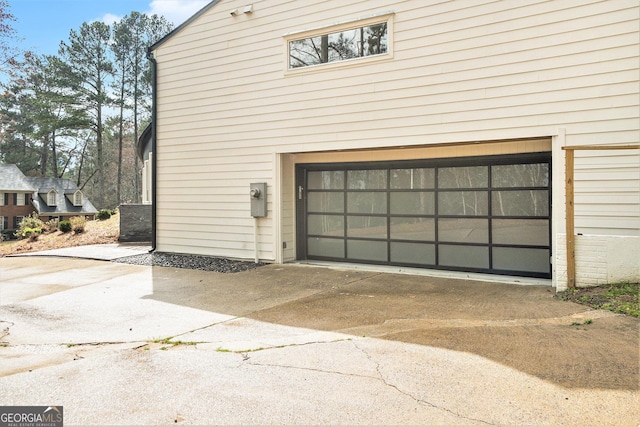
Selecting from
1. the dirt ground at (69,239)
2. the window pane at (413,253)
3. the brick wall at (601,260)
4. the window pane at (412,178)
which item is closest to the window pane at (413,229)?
the window pane at (413,253)

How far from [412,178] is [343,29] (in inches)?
115

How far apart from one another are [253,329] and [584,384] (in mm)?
2915

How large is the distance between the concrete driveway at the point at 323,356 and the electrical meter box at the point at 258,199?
2.46 meters

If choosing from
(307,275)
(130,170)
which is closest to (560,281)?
(307,275)

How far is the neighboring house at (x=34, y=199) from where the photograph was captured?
29953 mm

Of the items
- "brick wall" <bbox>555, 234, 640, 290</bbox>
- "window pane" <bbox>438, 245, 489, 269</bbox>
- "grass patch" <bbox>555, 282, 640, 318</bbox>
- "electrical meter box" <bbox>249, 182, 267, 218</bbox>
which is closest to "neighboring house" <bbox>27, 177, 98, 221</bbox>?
"electrical meter box" <bbox>249, 182, 267, 218</bbox>

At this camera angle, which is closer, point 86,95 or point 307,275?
point 307,275

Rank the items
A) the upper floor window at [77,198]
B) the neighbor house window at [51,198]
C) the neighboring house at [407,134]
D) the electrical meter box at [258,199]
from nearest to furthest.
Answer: the neighboring house at [407,134] → the electrical meter box at [258,199] → the neighbor house window at [51,198] → the upper floor window at [77,198]

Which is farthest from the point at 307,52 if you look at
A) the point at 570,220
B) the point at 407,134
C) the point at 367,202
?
the point at 570,220

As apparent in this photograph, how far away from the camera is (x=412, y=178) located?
8141 mm

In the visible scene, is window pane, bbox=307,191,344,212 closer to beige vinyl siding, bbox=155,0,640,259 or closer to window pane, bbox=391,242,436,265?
beige vinyl siding, bbox=155,0,640,259

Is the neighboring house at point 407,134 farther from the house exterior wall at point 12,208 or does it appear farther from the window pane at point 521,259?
the house exterior wall at point 12,208

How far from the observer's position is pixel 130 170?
36438 millimetres

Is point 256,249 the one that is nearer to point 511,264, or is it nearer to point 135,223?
point 511,264
